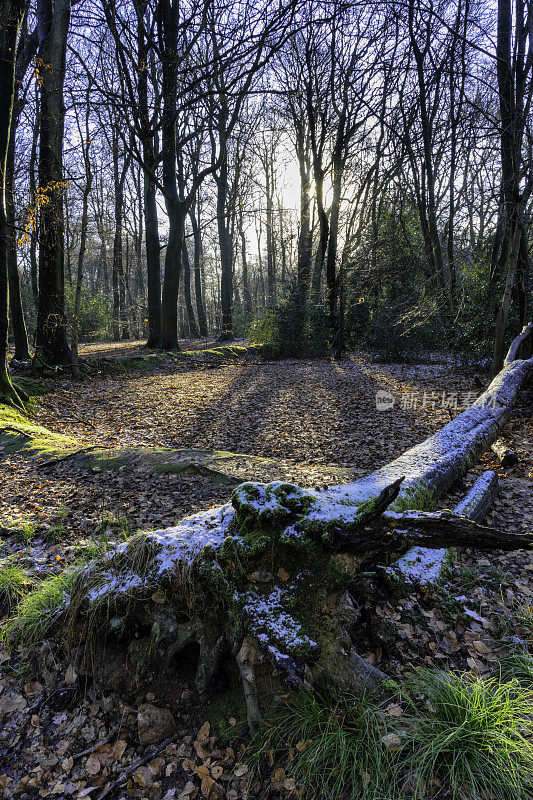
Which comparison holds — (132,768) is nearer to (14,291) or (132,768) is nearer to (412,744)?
(412,744)

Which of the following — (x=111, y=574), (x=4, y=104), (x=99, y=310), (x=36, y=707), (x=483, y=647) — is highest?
(x=4, y=104)

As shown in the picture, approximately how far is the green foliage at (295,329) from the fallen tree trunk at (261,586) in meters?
14.1

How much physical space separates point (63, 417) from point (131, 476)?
3816 mm

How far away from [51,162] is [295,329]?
976 cm

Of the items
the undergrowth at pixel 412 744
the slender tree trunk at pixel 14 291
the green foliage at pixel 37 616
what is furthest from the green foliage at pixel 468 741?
the slender tree trunk at pixel 14 291

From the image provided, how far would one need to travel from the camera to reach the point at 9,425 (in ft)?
21.1

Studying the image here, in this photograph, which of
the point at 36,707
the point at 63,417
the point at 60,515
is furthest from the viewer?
the point at 63,417

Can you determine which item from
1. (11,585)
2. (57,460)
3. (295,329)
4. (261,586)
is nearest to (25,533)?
(11,585)

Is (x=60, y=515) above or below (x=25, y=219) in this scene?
below

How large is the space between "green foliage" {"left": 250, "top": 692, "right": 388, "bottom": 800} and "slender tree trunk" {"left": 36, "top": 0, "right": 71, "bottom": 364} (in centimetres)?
980

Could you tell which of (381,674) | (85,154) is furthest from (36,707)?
(85,154)

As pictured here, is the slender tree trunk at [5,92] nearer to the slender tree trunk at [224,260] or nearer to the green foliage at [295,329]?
the green foliage at [295,329]

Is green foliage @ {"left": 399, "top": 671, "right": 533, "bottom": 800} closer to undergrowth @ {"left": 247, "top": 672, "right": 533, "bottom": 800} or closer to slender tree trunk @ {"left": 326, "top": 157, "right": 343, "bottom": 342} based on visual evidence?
undergrowth @ {"left": 247, "top": 672, "right": 533, "bottom": 800}

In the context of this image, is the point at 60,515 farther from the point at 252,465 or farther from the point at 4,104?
the point at 4,104
